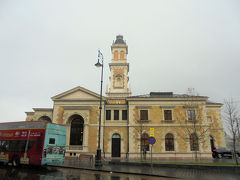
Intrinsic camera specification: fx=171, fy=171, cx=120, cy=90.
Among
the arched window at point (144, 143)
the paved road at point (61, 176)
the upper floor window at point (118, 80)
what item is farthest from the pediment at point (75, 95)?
the paved road at point (61, 176)

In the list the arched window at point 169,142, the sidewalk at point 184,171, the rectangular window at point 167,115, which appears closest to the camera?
the sidewalk at point 184,171

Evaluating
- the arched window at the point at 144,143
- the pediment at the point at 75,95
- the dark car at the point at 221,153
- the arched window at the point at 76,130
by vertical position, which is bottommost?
the dark car at the point at 221,153

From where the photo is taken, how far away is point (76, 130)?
3005 centimetres

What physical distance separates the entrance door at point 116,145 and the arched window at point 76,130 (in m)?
5.62

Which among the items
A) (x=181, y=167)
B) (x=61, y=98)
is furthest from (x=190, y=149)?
(x=61, y=98)

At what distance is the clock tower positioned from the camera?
1858 inches

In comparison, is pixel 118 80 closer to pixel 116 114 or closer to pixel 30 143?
pixel 116 114

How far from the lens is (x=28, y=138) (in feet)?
50.9

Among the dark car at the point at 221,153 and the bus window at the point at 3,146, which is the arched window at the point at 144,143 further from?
the bus window at the point at 3,146

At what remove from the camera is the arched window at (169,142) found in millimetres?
28078

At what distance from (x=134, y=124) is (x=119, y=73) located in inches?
900

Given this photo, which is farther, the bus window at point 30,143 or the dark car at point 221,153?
the dark car at point 221,153

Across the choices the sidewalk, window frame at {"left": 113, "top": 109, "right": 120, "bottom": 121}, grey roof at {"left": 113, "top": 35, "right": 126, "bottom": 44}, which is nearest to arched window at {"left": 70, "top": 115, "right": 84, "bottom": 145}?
window frame at {"left": 113, "top": 109, "right": 120, "bottom": 121}

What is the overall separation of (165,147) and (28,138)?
20773 mm
